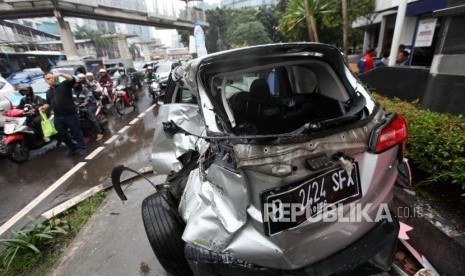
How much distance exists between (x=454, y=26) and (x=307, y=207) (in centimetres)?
333

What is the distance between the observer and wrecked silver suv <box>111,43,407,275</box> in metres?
1.36

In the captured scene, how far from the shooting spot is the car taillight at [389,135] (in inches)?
62.4

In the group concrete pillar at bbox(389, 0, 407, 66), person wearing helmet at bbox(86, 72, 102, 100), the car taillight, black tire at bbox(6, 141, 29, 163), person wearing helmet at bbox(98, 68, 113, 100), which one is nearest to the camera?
the car taillight

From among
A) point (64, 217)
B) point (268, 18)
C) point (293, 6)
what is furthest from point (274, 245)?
point (268, 18)

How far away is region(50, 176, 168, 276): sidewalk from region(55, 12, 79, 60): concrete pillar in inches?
948

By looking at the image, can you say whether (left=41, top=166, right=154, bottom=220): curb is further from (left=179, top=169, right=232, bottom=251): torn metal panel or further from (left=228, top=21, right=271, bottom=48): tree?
(left=228, top=21, right=271, bottom=48): tree

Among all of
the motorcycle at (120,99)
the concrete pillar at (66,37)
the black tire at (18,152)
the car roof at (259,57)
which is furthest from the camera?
the concrete pillar at (66,37)

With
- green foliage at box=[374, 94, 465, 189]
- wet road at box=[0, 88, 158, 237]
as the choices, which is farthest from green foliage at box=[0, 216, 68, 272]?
green foliage at box=[374, 94, 465, 189]

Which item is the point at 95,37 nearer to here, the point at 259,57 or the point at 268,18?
the point at 268,18

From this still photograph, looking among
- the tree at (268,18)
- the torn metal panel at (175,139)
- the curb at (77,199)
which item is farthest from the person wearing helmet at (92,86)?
the tree at (268,18)

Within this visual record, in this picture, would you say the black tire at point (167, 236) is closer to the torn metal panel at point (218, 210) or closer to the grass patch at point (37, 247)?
the torn metal panel at point (218, 210)

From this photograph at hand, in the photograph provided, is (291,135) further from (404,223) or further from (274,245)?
(404,223)

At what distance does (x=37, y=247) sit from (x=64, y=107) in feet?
11.3

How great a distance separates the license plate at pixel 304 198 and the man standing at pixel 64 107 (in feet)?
18.2
